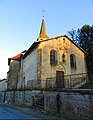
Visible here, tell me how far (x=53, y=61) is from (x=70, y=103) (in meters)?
13.9

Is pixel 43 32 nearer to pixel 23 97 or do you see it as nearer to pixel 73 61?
pixel 73 61

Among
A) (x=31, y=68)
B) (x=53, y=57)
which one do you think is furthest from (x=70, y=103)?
(x=31, y=68)

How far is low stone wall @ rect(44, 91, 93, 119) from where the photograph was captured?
41.9ft

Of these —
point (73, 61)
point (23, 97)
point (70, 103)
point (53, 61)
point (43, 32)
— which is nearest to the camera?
point (70, 103)

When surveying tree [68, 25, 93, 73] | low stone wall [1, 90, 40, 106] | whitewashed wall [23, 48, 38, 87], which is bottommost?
low stone wall [1, 90, 40, 106]

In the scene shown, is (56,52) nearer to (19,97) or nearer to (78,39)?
(19,97)

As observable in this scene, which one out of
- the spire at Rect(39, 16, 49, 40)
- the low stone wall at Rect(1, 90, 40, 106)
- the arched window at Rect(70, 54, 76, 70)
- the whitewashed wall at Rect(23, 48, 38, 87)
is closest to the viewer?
the low stone wall at Rect(1, 90, 40, 106)

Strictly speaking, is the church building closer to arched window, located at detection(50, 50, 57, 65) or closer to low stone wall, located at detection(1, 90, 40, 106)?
arched window, located at detection(50, 50, 57, 65)

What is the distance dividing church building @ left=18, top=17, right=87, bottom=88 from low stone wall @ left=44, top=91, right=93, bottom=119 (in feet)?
22.7

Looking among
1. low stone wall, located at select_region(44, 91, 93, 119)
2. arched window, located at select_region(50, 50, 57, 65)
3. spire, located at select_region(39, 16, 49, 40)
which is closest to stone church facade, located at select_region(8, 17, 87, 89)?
arched window, located at select_region(50, 50, 57, 65)

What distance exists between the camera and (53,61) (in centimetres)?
2836

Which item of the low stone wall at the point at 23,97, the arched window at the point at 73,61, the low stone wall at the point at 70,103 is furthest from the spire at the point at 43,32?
the low stone wall at the point at 70,103

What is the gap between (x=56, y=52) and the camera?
2902 centimetres

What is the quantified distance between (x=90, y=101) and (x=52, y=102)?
225 inches
